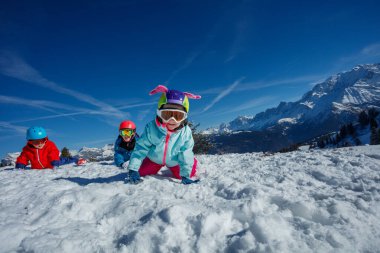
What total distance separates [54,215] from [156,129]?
2.98 m

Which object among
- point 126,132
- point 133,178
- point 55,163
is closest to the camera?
point 133,178

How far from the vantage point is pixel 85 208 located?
402 cm

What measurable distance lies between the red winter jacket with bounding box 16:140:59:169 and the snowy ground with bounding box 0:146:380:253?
651cm

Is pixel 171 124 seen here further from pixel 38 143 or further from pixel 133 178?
pixel 38 143

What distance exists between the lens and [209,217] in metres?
3.17

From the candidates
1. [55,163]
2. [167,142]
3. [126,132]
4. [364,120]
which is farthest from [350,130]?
[167,142]

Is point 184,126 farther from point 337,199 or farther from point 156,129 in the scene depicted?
point 337,199

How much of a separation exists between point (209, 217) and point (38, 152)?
10414mm

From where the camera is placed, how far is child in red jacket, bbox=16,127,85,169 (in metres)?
10.5

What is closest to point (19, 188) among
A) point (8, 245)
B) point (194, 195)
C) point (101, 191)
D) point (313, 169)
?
point (101, 191)

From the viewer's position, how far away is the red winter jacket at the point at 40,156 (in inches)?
421

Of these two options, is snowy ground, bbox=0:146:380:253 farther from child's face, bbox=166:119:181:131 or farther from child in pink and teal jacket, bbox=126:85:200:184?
child's face, bbox=166:119:181:131

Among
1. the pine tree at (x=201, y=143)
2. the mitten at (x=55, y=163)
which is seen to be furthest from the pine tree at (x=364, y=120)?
the mitten at (x=55, y=163)

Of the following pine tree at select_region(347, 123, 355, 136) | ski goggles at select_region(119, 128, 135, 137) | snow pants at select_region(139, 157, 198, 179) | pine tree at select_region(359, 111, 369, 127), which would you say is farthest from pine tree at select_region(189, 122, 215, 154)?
pine tree at select_region(359, 111, 369, 127)
